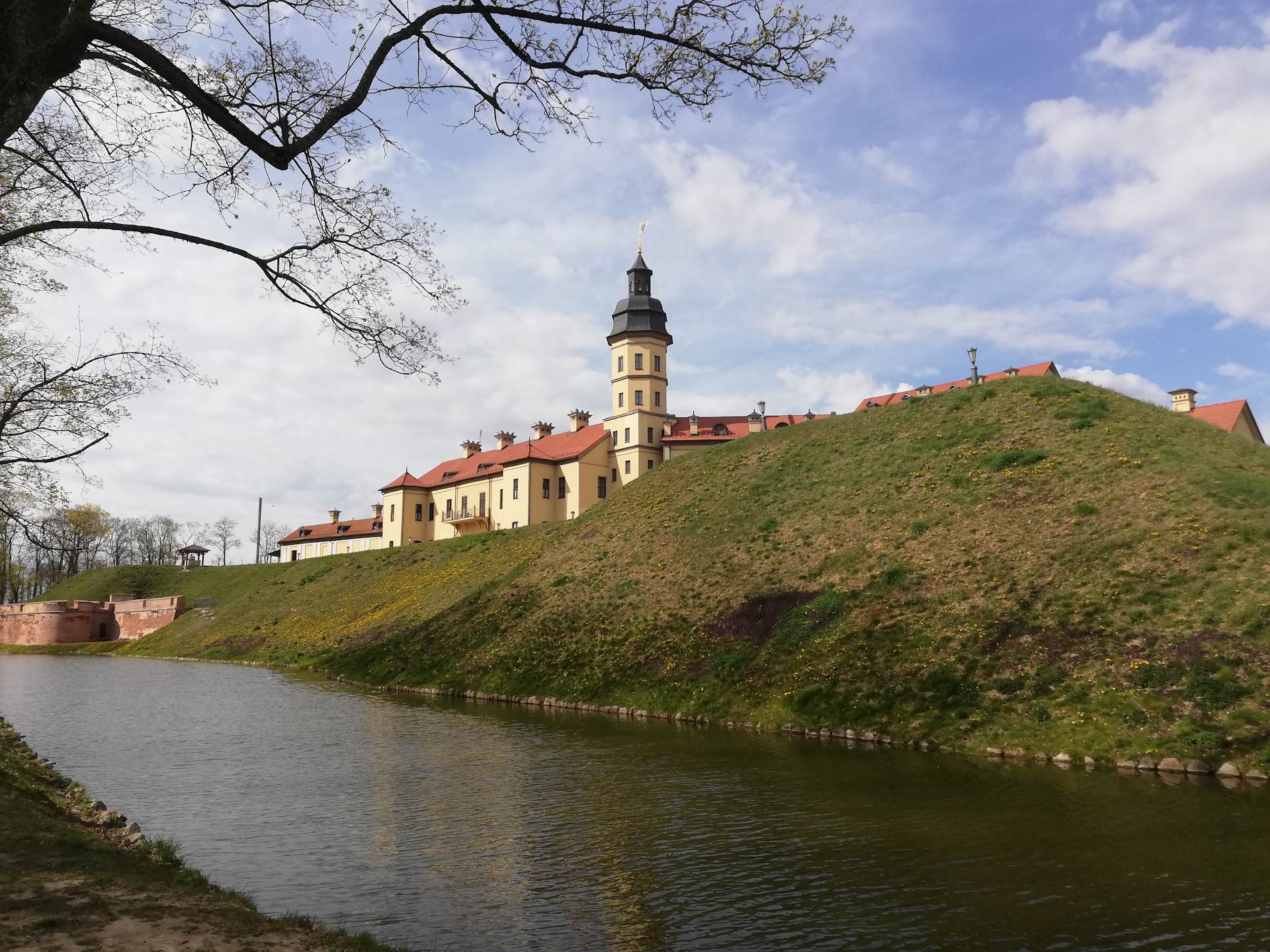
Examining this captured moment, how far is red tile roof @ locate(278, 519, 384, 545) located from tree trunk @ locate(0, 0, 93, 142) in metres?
114

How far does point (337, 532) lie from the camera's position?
12200 cm

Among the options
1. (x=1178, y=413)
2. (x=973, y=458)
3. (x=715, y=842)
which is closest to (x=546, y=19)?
(x=715, y=842)

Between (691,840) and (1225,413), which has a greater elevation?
(1225,413)

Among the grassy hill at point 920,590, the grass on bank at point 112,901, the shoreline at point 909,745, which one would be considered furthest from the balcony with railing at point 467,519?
the grass on bank at point 112,901

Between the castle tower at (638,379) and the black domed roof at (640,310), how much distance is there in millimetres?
63

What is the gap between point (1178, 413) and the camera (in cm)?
3488

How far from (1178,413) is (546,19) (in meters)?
36.1

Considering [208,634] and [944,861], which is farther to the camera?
[208,634]

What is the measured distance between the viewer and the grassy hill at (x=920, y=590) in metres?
19.1

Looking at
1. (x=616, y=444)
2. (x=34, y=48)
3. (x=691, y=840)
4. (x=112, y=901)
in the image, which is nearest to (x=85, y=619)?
(x=616, y=444)

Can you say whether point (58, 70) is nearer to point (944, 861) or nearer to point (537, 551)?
point (944, 861)

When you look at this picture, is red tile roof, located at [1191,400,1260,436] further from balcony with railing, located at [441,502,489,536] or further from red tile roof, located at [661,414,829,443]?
balcony with railing, located at [441,502,489,536]

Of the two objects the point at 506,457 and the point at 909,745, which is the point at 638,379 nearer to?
the point at 506,457

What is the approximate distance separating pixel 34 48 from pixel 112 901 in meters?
7.33
